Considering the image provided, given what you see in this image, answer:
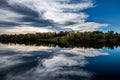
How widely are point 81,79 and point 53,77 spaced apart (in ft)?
9.19

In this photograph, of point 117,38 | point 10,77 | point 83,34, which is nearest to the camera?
point 10,77

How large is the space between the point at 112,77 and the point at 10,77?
34.3ft

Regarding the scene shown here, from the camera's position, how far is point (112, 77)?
65.0 feet

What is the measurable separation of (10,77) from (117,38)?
163 m

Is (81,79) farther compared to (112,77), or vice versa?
(112,77)

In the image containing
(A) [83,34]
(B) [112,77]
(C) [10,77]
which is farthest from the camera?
(A) [83,34]

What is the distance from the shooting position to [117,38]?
17125 cm

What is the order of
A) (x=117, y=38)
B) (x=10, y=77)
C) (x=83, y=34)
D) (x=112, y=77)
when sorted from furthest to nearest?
(x=83, y=34) → (x=117, y=38) → (x=112, y=77) → (x=10, y=77)

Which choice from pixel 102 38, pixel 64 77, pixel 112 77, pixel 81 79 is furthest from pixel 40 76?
pixel 102 38

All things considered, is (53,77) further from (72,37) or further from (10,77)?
(72,37)

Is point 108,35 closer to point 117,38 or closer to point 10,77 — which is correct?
point 117,38

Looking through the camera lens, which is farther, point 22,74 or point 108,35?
point 108,35

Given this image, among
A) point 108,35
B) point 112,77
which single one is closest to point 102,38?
point 108,35

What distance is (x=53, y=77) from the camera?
1894 cm
